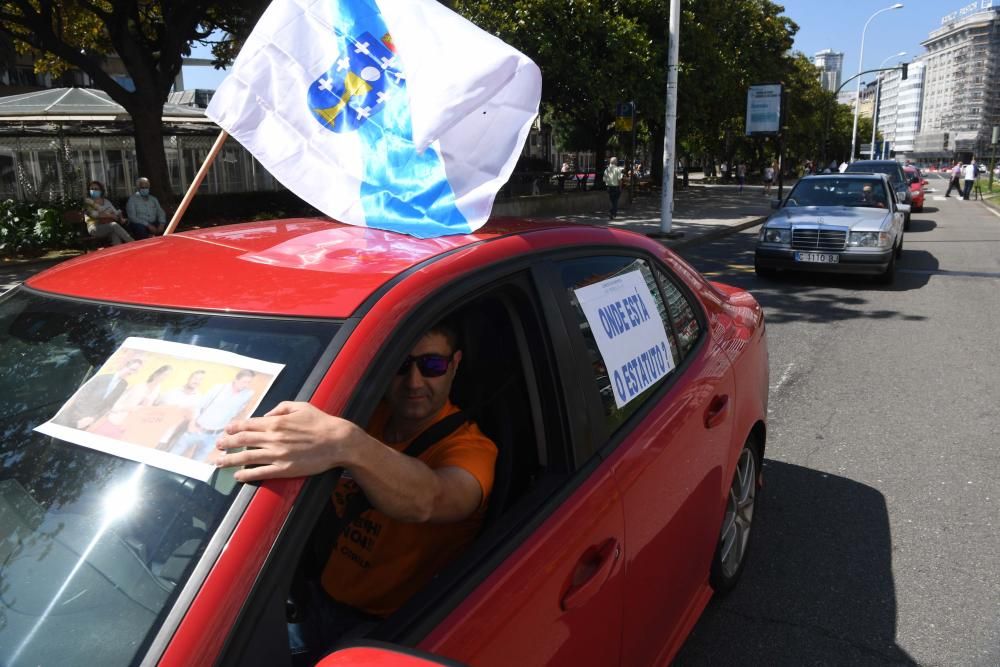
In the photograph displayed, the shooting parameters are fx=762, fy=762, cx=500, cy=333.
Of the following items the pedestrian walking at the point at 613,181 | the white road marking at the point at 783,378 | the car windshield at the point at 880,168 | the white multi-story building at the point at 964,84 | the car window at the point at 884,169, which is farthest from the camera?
the white multi-story building at the point at 964,84

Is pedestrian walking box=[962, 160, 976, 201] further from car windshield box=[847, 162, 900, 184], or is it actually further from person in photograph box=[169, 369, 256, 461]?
person in photograph box=[169, 369, 256, 461]

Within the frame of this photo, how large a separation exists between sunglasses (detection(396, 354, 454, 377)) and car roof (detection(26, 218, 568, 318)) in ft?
0.80

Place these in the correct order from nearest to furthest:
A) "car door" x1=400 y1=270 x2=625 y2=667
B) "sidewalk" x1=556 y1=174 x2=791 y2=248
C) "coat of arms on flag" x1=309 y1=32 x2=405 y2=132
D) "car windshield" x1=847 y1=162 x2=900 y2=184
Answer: "car door" x1=400 y1=270 x2=625 y2=667 → "coat of arms on flag" x1=309 y1=32 x2=405 y2=132 → "sidewalk" x1=556 y1=174 x2=791 y2=248 → "car windshield" x1=847 y1=162 x2=900 y2=184

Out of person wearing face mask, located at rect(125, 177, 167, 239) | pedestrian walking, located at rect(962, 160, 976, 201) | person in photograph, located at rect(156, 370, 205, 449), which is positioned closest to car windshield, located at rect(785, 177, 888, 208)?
person wearing face mask, located at rect(125, 177, 167, 239)

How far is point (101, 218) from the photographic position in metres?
13.1

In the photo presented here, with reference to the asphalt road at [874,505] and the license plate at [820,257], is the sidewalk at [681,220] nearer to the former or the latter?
the license plate at [820,257]

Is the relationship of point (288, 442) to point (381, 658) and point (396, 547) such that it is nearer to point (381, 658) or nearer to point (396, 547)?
point (381, 658)

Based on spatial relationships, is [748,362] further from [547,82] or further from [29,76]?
[29,76]

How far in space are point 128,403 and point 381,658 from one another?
2.54 feet

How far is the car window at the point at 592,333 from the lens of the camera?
218 centimetres

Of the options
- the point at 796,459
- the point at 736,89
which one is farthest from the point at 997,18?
the point at 796,459

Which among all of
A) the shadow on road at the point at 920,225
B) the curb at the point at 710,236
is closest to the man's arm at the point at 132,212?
the curb at the point at 710,236

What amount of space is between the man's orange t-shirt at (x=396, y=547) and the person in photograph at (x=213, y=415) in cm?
41

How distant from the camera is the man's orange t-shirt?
183 centimetres
